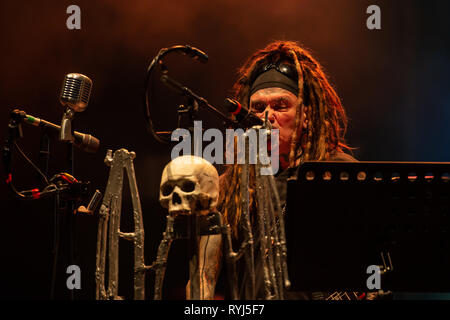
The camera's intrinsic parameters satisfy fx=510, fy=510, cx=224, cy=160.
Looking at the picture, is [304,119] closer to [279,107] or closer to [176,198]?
[279,107]

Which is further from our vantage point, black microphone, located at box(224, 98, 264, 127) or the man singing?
the man singing

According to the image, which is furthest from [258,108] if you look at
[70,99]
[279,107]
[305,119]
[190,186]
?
[190,186]

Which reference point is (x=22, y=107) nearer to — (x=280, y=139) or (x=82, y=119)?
(x=82, y=119)

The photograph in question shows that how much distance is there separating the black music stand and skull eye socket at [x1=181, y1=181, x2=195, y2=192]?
21 cm

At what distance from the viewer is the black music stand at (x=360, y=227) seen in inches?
44.2

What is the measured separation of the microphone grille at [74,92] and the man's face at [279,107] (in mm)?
614

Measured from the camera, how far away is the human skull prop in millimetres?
1111

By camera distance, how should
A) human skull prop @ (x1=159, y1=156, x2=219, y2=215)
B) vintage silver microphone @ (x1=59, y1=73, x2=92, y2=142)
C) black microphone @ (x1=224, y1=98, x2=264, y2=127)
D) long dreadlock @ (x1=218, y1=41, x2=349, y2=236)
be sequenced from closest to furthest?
human skull prop @ (x1=159, y1=156, x2=219, y2=215) → black microphone @ (x1=224, y1=98, x2=264, y2=127) → vintage silver microphone @ (x1=59, y1=73, x2=92, y2=142) → long dreadlock @ (x1=218, y1=41, x2=349, y2=236)

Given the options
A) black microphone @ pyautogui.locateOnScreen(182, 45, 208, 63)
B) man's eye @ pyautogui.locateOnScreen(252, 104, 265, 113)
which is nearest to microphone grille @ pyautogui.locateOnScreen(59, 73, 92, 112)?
black microphone @ pyautogui.locateOnScreen(182, 45, 208, 63)

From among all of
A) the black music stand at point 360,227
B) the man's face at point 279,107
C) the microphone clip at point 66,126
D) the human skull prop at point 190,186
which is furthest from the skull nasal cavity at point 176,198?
the man's face at point 279,107

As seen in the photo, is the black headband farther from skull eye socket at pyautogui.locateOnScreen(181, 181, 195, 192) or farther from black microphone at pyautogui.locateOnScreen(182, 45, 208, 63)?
skull eye socket at pyautogui.locateOnScreen(181, 181, 195, 192)

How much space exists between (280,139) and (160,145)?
2.47ft

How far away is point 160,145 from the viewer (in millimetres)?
2393

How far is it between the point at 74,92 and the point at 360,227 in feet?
2.98
